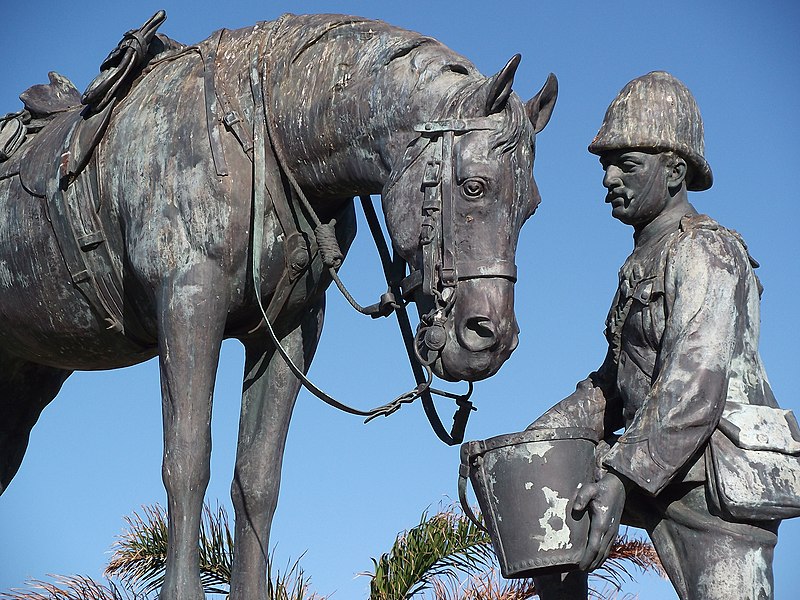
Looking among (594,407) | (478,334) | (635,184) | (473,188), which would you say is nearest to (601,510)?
(594,407)

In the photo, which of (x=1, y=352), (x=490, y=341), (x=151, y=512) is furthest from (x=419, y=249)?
(x=151, y=512)

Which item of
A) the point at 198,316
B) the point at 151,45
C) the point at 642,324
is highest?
the point at 151,45

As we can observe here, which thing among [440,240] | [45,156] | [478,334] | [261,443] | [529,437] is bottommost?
[529,437]

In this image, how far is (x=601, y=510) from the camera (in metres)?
5.52

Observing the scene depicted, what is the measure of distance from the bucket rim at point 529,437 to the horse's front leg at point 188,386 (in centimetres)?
130

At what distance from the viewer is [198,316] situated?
21.5 ft

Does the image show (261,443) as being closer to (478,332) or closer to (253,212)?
(253,212)

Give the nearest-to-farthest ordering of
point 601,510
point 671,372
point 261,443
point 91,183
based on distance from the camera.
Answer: point 601,510
point 671,372
point 91,183
point 261,443

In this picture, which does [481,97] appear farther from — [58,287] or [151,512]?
[151,512]

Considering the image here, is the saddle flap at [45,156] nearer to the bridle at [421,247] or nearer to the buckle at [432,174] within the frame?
the bridle at [421,247]

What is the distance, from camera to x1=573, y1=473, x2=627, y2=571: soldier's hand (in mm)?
5512

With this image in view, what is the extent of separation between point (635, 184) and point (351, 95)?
50.9 inches

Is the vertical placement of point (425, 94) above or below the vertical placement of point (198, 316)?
above

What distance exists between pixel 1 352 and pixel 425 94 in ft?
9.79
